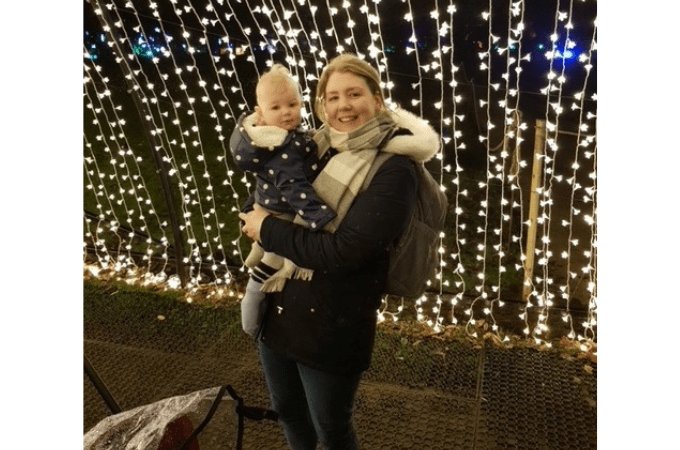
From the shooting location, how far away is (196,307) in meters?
3.71

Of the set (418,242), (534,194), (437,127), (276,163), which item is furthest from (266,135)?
(437,127)

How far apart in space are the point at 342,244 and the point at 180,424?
78 cm

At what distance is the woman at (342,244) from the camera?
1.42m

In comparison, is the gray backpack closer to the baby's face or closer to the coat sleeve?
the coat sleeve

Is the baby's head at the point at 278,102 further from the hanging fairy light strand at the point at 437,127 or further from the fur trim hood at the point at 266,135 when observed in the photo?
the hanging fairy light strand at the point at 437,127

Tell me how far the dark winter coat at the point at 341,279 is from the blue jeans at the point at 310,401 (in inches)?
2.4

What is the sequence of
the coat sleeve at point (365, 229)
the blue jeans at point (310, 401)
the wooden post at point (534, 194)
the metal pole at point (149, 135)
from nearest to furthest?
the coat sleeve at point (365, 229)
the blue jeans at point (310, 401)
the metal pole at point (149, 135)
the wooden post at point (534, 194)

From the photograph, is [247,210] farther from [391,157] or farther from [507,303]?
[507,303]

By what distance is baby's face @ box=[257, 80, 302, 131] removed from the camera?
1.69 meters

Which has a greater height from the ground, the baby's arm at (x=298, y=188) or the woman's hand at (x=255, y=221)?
the baby's arm at (x=298, y=188)

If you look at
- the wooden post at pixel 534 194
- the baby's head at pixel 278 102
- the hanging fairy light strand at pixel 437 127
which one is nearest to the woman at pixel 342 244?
the baby's head at pixel 278 102
